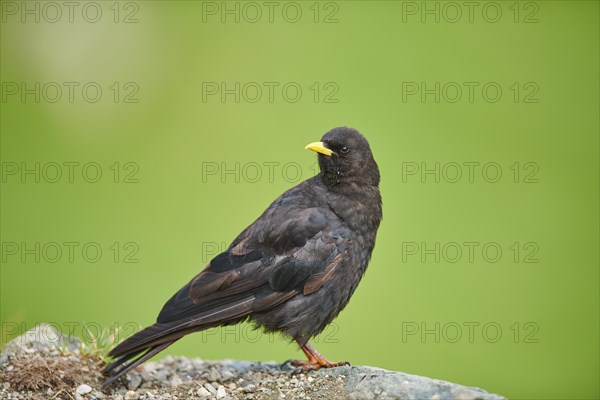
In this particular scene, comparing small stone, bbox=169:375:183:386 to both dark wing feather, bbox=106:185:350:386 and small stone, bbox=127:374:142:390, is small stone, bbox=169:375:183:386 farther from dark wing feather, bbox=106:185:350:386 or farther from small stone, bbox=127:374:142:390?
dark wing feather, bbox=106:185:350:386

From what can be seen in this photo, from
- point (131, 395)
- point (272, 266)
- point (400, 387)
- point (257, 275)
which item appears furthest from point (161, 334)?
point (400, 387)

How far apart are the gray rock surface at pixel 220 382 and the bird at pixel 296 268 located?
199mm

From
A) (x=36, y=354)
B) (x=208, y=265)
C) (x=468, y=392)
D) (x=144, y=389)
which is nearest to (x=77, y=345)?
(x=36, y=354)

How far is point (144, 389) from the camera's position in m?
6.56

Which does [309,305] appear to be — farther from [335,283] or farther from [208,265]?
[208,265]

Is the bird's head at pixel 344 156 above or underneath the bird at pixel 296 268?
above

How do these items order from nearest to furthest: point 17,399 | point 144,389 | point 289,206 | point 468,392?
1. point 468,392
2. point 17,399
3. point 144,389
4. point 289,206

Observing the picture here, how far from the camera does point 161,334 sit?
20.5ft

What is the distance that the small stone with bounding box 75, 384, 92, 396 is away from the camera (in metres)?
6.21

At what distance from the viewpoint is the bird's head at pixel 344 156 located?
7.07 metres

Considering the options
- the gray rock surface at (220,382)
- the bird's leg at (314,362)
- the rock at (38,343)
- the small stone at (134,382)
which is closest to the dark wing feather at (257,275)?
the small stone at (134,382)

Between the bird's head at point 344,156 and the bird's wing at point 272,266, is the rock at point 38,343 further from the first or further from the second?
the bird's head at point 344,156

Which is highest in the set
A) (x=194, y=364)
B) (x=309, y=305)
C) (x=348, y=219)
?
(x=348, y=219)

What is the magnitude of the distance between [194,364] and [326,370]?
148cm
